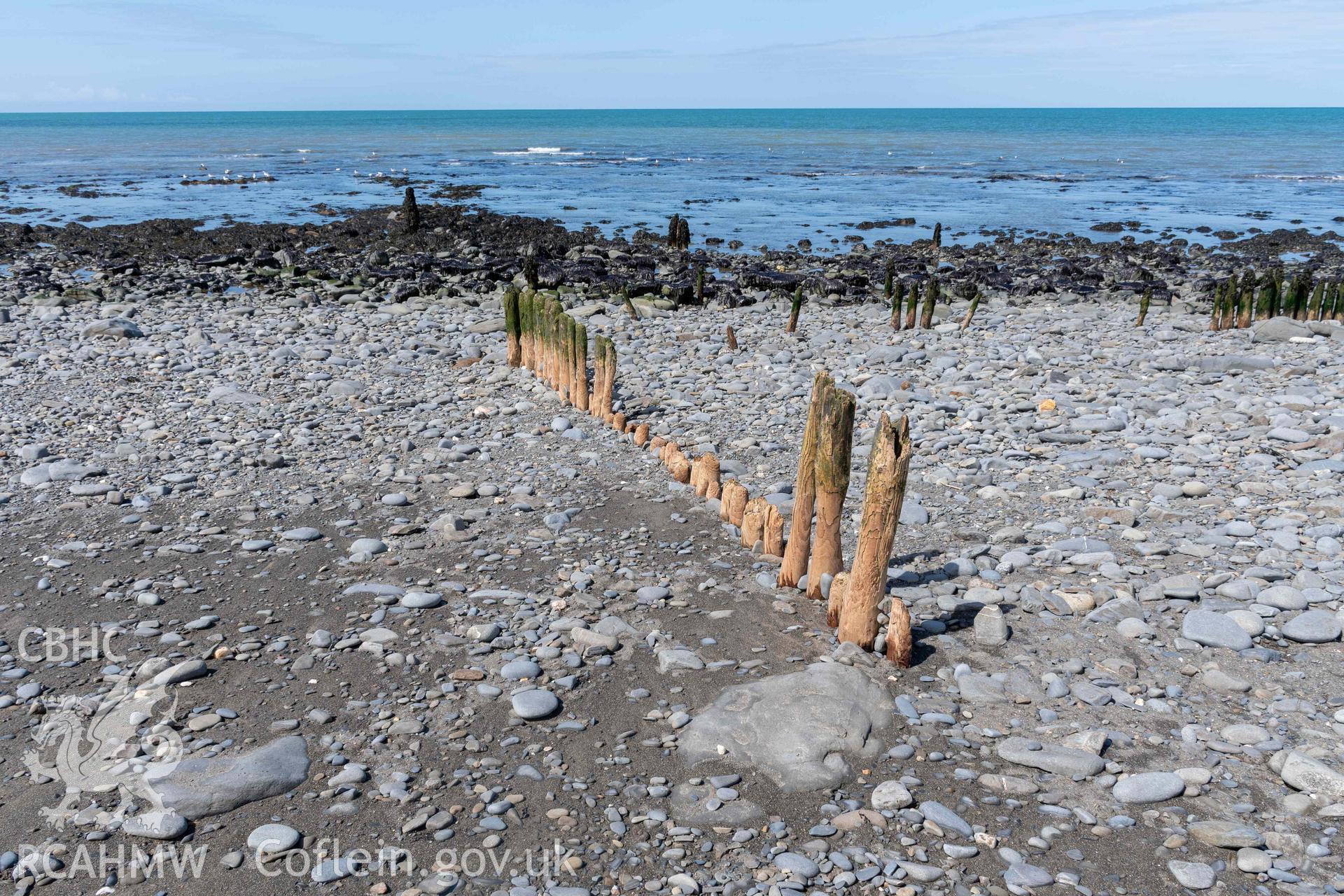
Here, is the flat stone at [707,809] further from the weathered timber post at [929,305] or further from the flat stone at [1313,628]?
the weathered timber post at [929,305]

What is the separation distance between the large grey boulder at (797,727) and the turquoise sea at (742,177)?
2505 cm

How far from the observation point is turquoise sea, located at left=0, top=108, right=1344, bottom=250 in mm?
35594

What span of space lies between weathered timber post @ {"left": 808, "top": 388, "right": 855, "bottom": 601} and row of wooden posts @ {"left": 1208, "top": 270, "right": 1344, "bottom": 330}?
1247cm

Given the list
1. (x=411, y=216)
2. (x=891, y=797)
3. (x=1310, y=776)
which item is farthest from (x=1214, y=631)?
(x=411, y=216)

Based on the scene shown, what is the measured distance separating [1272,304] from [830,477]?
46.0 feet

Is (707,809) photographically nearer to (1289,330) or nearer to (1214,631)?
(1214,631)

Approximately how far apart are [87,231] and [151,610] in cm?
2725

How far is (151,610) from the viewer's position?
6312 millimetres

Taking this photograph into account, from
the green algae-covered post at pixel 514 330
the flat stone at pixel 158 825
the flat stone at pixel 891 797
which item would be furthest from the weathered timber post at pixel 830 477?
the green algae-covered post at pixel 514 330

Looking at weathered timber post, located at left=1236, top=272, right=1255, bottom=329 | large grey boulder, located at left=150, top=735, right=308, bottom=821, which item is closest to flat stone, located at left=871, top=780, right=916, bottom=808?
large grey boulder, located at left=150, top=735, right=308, bottom=821

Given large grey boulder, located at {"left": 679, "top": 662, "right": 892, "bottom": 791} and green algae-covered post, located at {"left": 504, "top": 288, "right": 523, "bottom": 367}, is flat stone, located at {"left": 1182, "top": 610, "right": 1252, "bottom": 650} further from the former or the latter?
green algae-covered post, located at {"left": 504, "top": 288, "right": 523, "bottom": 367}

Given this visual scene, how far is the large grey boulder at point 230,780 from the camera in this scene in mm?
4410

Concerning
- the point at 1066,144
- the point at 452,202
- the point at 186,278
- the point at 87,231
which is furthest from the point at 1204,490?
the point at 1066,144

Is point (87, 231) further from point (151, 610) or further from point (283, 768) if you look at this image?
point (283, 768)
